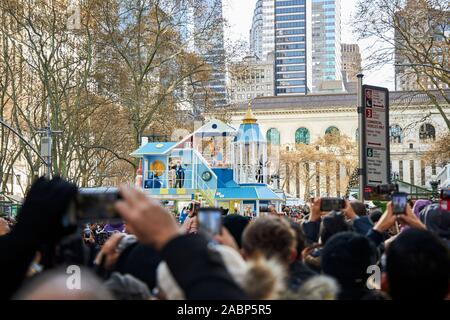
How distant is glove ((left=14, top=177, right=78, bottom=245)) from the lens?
2311 millimetres

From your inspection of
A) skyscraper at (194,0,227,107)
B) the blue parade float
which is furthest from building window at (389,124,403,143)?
the blue parade float

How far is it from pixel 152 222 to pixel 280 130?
366 ft

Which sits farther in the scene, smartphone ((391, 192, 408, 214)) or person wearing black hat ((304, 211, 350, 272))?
person wearing black hat ((304, 211, 350, 272))

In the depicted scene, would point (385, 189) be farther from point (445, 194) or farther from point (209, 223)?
point (209, 223)

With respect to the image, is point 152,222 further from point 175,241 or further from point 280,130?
point 280,130

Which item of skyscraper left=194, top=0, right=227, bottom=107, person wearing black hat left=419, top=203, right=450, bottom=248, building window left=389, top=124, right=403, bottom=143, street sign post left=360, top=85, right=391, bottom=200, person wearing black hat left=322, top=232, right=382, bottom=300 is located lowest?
person wearing black hat left=322, top=232, right=382, bottom=300

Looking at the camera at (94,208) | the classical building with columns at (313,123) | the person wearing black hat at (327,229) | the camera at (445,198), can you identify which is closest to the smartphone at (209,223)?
the camera at (94,208)

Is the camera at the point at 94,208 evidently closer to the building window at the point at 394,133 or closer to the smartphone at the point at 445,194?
the smartphone at the point at 445,194

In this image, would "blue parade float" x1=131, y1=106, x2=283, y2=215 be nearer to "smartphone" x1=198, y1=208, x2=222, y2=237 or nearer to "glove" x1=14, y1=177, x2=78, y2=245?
"smartphone" x1=198, y1=208, x2=222, y2=237

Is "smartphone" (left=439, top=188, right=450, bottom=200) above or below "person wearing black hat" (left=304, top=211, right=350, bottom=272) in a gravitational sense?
above

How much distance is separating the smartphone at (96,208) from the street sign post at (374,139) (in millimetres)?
8928

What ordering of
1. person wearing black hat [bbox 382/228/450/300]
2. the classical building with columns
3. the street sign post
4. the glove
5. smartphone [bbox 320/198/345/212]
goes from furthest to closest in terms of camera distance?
1. the classical building with columns
2. the street sign post
3. smartphone [bbox 320/198/345/212]
4. person wearing black hat [bbox 382/228/450/300]
5. the glove

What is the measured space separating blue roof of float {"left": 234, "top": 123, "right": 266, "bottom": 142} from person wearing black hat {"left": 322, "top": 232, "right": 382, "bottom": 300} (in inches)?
1247

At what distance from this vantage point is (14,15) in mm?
32719
